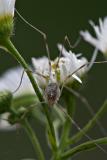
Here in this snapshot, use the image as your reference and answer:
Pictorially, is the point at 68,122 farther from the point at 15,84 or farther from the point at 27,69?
the point at 15,84

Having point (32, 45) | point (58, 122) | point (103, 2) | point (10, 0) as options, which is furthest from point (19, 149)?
point (10, 0)

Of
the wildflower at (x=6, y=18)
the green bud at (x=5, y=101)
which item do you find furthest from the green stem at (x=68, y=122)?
the wildflower at (x=6, y=18)

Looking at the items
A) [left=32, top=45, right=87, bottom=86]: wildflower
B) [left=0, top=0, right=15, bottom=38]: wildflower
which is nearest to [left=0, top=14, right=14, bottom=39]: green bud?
[left=0, top=0, right=15, bottom=38]: wildflower

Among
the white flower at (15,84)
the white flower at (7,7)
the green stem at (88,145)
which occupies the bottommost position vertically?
the green stem at (88,145)

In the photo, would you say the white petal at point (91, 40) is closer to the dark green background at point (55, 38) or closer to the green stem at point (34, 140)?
the green stem at point (34, 140)

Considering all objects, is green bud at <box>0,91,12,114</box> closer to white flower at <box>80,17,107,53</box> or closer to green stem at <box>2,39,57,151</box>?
green stem at <box>2,39,57,151</box>

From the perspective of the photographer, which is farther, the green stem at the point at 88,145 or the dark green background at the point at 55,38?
the dark green background at the point at 55,38
